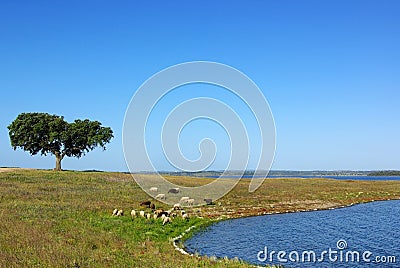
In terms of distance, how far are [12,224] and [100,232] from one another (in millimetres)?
5719

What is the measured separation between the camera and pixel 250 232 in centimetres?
3183

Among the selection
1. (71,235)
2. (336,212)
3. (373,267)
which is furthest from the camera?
(336,212)

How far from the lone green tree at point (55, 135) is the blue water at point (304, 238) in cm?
6363

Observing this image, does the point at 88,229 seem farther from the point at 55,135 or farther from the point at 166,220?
the point at 55,135

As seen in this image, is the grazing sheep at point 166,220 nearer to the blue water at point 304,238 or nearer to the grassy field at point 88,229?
the grassy field at point 88,229

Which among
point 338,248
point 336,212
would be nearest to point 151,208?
point 338,248

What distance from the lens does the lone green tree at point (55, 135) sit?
288 ft

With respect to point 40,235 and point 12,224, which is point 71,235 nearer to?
point 40,235
